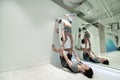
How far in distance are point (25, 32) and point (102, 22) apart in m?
2.45

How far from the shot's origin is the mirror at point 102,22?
3.03 metres

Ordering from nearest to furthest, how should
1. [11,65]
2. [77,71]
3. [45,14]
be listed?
[77,71] → [11,65] → [45,14]

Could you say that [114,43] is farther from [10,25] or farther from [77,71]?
[10,25]

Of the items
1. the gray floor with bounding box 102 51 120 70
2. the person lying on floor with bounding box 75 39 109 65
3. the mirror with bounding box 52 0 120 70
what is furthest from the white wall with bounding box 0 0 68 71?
the gray floor with bounding box 102 51 120 70

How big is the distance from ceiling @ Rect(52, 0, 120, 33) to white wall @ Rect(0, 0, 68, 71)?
70cm

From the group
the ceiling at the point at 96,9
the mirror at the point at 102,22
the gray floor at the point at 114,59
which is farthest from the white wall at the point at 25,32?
the gray floor at the point at 114,59

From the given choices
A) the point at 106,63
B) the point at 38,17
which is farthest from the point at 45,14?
the point at 106,63

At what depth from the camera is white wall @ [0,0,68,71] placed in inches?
114

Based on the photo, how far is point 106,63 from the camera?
127 inches

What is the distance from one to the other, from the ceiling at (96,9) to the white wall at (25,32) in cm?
70

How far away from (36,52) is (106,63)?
2.24 meters

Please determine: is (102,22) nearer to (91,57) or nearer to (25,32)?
(91,57)

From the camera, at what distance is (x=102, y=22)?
3391 mm

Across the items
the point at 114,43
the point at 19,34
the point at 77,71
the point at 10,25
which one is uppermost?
the point at 10,25
